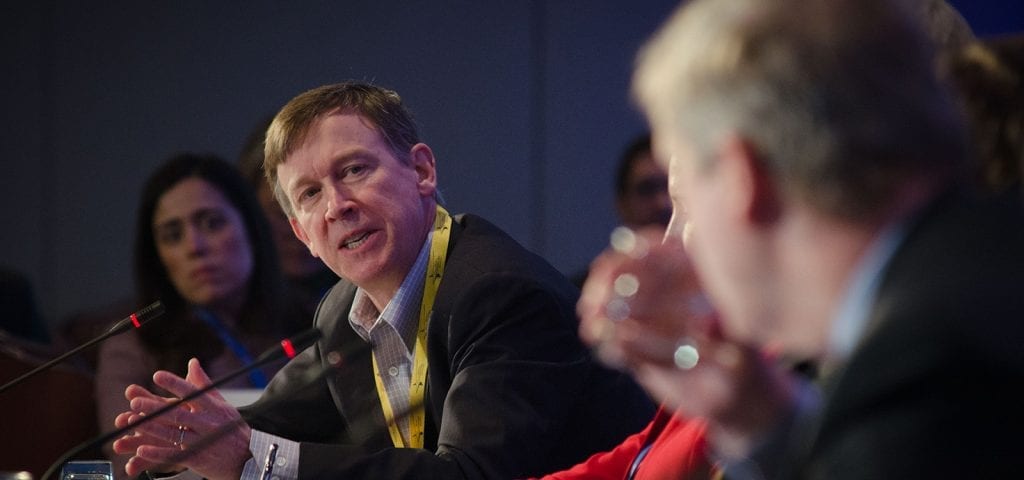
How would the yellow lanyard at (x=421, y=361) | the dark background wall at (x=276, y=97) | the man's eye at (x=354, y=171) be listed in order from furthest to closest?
the dark background wall at (x=276, y=97)
the man's eye at (x=354, y=171)
the yellow lanyard at (x=421, y=361)

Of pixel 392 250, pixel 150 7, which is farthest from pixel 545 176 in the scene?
pixel 392 250

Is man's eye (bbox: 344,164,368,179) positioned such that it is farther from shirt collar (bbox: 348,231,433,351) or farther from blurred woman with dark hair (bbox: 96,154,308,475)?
blurred woman with dark hair (bbox: 96,154,308,475)

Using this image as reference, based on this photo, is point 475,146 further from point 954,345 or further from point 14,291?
point 954,345

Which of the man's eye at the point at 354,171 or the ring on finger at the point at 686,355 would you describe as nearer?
the ring on finger at the point at 686,355

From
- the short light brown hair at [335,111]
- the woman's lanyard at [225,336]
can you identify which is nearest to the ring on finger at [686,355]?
the short light brown hair at [335,111]

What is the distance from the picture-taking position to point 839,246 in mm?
1001

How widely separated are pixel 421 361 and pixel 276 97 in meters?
3.66

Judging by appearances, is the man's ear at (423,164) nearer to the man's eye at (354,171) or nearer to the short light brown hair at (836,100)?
the man's eye at (354,171)

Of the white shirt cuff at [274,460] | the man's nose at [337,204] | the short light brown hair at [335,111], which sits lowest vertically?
the white shirt cuff at [274,460]

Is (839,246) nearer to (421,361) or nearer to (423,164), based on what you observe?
(421,361)

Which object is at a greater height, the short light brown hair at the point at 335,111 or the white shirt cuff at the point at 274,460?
the short light brown hair at the point at 335,111

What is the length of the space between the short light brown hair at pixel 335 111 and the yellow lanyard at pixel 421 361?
0.65 feet

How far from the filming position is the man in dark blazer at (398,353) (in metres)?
2.18

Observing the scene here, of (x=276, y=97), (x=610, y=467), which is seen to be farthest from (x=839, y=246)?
(x=276, y=97)
